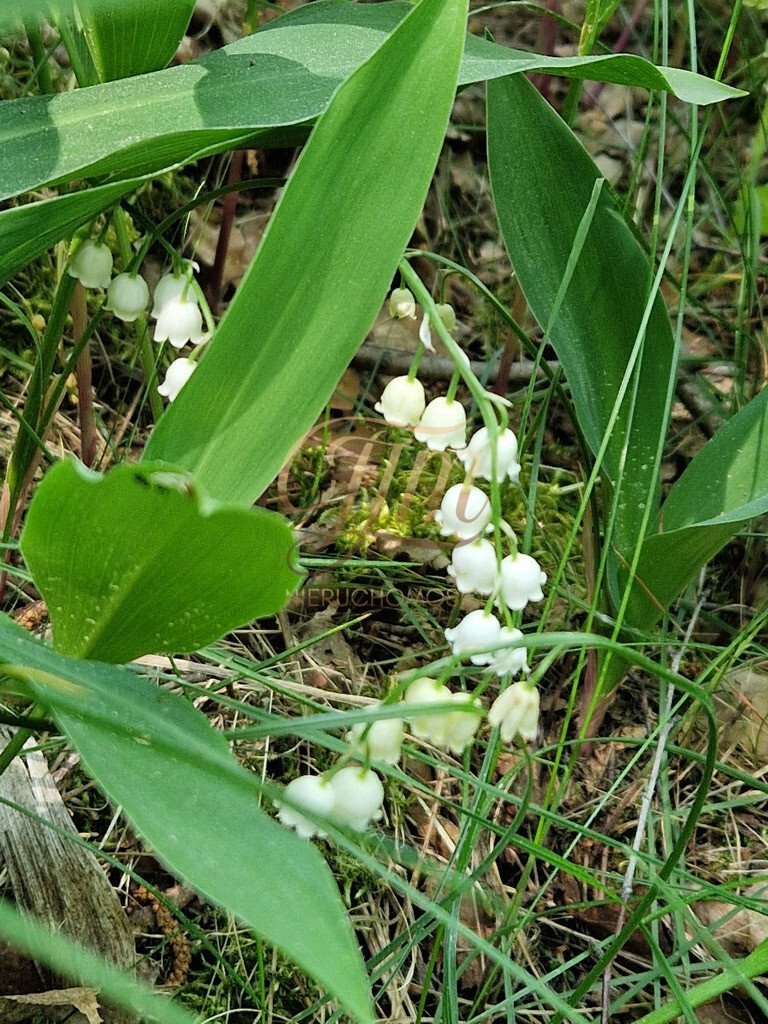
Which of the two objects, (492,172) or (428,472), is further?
(428,472)

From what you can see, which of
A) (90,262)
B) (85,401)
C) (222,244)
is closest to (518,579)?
(90,262)

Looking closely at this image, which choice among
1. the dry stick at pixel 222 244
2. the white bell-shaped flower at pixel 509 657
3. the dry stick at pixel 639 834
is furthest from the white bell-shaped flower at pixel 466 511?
the dry stick at pixel 222 244

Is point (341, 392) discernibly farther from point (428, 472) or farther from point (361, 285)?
point (361, 285)

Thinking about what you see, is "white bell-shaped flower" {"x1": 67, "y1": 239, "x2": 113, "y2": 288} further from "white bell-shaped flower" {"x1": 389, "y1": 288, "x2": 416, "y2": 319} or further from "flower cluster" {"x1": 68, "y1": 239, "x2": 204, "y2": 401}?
"white bell-shaped flower" {"x1": 389, "y1": 288, "x2": 416, "y2": 319}

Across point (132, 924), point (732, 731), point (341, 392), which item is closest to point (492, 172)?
point (341, 392)

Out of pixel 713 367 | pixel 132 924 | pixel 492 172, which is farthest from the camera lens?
pixel 713 367

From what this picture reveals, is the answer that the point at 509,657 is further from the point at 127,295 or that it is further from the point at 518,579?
the point at 127,295

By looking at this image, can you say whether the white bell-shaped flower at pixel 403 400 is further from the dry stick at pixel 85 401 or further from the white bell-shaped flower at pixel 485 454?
the dry stick at pixel 85 401
